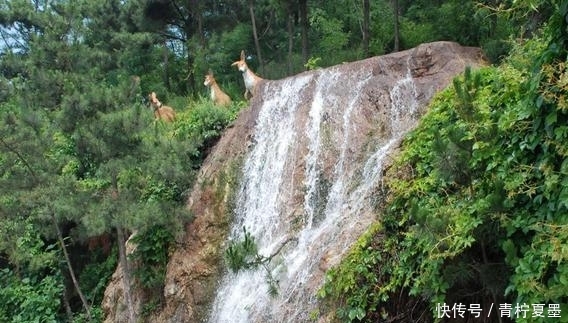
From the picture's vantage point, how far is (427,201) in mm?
4902

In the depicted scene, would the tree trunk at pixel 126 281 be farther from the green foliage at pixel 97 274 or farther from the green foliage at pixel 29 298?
the green foliage at pixel 29 298

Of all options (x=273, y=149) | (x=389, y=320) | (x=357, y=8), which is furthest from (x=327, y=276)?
(x=357, y=8)

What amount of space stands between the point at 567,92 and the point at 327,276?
2.77 meters

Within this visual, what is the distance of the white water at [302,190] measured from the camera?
19.5 feet

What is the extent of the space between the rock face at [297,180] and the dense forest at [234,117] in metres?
0.49

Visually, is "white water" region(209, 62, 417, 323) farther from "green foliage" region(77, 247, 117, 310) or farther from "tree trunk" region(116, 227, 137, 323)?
"green foliage" region(77, 247, 117, 310)

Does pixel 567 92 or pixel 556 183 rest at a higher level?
pixel 567 92

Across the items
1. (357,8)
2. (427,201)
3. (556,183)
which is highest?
(357,8)

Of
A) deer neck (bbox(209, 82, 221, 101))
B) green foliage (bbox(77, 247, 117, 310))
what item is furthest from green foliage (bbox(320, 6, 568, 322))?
deer neck (bbox(209, 82, 221, 101))

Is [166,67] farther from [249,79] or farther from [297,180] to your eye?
[297,180]

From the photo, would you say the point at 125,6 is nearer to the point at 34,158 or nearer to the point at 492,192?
the point at 34,158

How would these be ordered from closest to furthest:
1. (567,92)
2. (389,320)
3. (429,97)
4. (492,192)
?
1. (567,92)
2. (492,192)
3. (389,320)
4. (429,97)

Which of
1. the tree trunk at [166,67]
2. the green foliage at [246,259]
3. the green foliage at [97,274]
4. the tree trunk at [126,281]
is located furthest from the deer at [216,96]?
the tree trunk at [166,67]

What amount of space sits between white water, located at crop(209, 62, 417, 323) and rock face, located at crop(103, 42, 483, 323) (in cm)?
2
